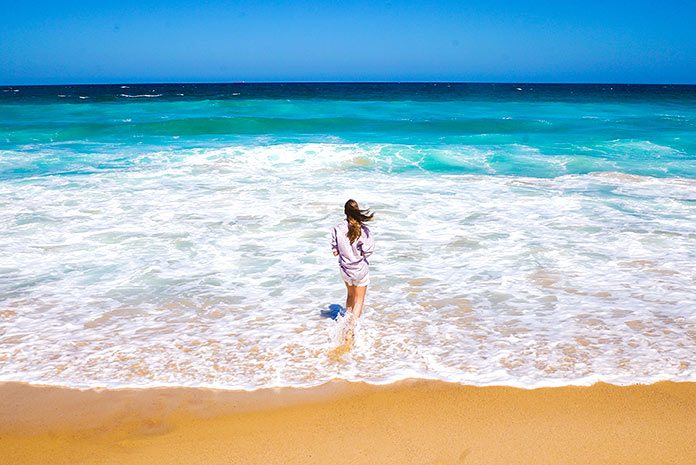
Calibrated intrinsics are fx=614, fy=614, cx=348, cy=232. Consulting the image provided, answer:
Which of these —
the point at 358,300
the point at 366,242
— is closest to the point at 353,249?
the point at 366,242

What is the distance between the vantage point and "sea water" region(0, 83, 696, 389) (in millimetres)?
Result: 4934

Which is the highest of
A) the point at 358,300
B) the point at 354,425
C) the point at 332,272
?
the point at 358,300

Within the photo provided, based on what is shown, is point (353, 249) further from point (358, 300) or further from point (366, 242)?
point (358, 300)

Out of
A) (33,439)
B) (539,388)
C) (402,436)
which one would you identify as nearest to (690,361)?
(539,388)

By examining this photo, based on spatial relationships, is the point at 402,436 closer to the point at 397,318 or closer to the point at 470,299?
the point at 397,318

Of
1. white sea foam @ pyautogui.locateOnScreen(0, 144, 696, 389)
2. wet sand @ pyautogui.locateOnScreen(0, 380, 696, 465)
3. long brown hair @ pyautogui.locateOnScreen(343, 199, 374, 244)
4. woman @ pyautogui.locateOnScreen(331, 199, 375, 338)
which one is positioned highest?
long brown hair @ pyautogui.locateOnScreen(343, 199, 374, 244)

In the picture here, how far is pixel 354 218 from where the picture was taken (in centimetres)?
508

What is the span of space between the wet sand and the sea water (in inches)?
8.9

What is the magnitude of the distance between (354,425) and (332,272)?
11.4 feet

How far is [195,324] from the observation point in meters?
5.75

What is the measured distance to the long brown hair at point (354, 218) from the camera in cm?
502

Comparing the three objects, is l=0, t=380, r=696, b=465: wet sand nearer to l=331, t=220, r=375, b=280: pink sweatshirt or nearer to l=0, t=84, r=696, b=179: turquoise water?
l=331, t=220, r=375, b=280: pink sweatshirt

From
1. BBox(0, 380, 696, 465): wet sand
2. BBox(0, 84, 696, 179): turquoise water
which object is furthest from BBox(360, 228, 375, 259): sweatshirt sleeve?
BBox(0, 84, 696, 179): turquoise water

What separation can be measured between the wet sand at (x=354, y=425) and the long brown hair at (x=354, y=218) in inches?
50.2
